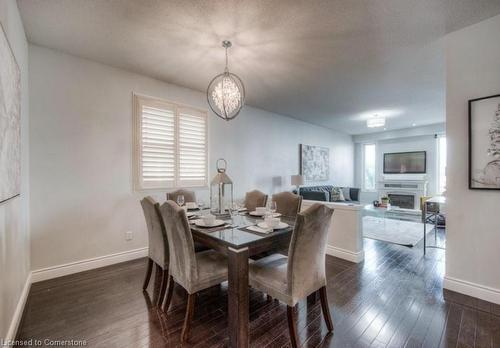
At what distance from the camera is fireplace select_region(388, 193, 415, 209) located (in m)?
7.02

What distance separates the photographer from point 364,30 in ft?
7.47

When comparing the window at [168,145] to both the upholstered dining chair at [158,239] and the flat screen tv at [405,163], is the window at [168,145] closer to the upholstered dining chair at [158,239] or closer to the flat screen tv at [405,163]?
the upholstered dining chair at [158,239]

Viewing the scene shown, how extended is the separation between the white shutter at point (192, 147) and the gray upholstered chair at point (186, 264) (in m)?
2.02

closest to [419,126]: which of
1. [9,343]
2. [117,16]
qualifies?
[117,16]

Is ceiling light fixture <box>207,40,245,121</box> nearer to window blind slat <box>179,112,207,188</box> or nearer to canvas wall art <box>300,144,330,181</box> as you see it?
window blind slat <box>179,112,207,188</box>

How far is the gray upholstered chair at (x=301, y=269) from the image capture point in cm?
153

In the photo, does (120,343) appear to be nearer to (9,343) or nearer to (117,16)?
(9,343)

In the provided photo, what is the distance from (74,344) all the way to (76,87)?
2.78 meters

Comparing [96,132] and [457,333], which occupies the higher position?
[96,132]

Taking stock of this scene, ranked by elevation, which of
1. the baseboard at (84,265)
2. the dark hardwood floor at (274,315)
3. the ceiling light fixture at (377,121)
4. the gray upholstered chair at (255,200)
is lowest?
the dark hardwood floor at (274,315)

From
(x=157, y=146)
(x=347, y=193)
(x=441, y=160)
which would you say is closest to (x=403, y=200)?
(x=441, y=160)

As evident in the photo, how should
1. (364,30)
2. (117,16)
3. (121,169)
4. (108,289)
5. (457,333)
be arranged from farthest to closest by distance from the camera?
(121,169) < (108,289) < (364,30) < (117,16) < (457,333)

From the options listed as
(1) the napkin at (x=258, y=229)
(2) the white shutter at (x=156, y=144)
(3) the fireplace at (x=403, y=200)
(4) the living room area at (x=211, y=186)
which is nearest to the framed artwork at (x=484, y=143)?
(4) the living room area at (x=211, y=186)

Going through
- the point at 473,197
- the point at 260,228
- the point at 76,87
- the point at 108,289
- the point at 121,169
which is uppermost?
the point at 76,87
